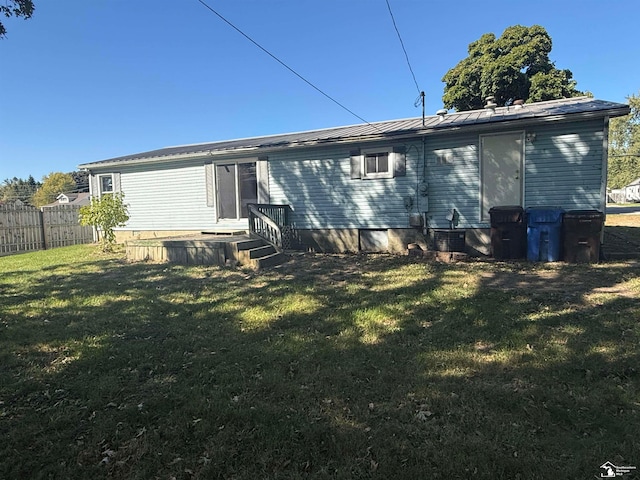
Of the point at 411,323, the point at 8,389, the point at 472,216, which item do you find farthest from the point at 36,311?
the point at 472,216

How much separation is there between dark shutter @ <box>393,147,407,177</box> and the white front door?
1752mm

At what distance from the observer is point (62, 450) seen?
2.37 metres

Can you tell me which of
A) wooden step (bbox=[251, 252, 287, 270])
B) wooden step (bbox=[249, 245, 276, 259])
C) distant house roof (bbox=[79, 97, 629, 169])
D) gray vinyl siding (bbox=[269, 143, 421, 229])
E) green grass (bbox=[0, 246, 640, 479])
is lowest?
green grass (bbox=[0, 246, 640, 479])

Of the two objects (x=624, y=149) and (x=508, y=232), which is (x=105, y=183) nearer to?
(x=508, y=232)

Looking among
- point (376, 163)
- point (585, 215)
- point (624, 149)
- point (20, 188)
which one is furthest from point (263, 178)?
point (20, 188)

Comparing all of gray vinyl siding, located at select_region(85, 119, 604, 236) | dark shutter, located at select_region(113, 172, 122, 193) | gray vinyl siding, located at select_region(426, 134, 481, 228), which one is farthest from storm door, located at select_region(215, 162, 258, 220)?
gray vinyl siding, located at select_region(426, 134, 481, 228)

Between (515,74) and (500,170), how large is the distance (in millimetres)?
16149

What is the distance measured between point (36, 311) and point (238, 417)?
14.0 feet

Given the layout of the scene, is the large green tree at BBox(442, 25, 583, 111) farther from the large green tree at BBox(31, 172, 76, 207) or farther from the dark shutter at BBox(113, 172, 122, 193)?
the large green tree at BBox(31, 172, 76, 207)

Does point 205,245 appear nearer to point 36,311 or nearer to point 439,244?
point 36,311

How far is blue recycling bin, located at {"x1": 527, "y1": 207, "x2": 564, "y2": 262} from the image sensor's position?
7.66m

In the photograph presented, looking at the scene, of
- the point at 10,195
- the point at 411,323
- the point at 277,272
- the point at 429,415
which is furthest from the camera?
the point at 10,195

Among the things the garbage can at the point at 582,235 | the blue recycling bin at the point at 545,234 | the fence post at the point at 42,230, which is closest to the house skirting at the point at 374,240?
the blue recycling bin at the point at 545,234

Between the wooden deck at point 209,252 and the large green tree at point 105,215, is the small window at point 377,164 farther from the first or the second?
the large green tree at point 105,215
